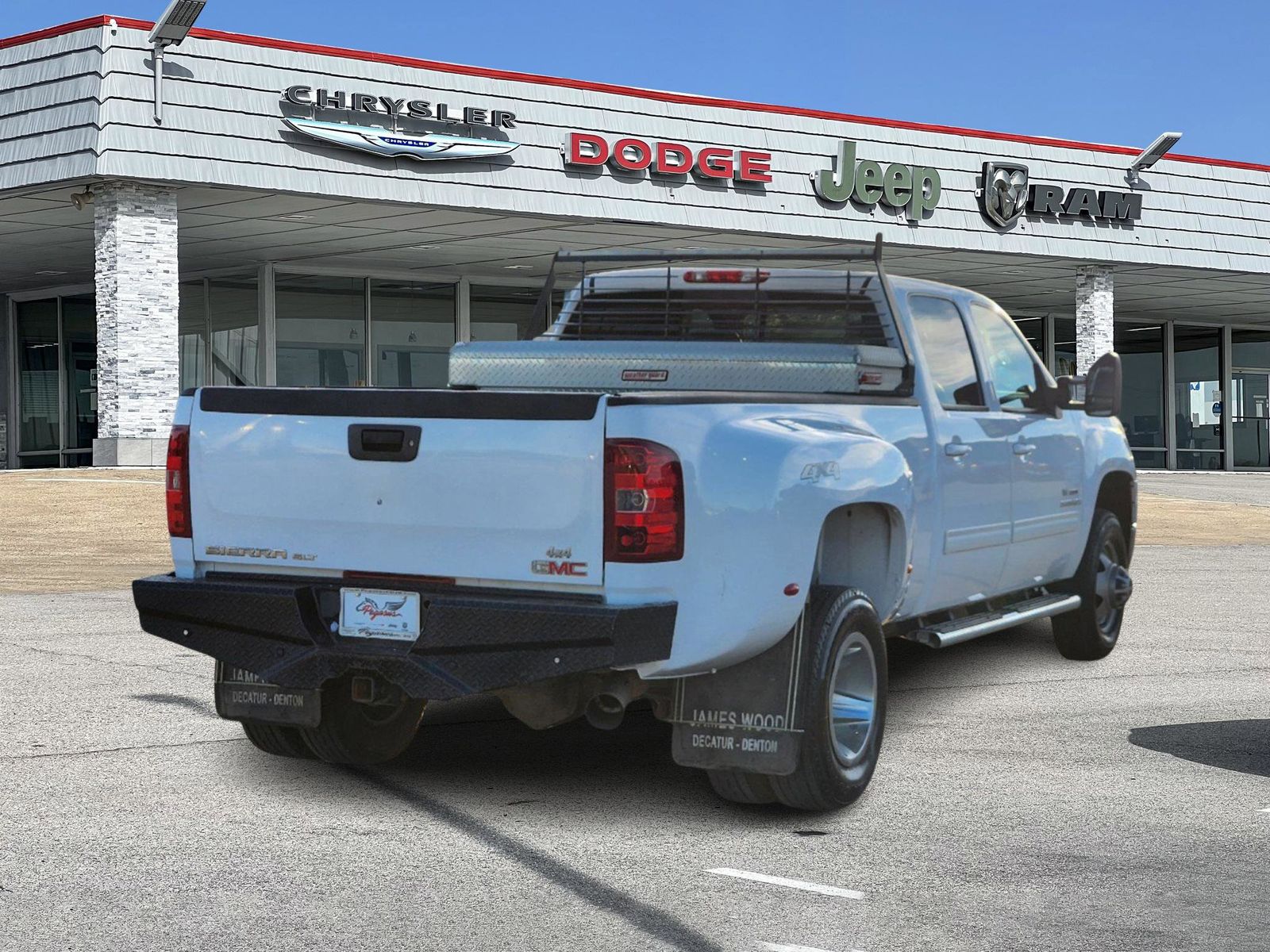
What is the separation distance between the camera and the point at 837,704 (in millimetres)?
5820

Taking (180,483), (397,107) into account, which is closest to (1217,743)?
(180,483)

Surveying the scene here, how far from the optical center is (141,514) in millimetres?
17891

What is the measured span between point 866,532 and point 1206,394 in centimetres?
4144

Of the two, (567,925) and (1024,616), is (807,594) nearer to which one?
(567,925)

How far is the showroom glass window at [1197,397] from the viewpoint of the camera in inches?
1758

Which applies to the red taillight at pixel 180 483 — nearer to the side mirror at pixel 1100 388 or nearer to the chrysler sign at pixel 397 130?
the side mirror at pixel 1100 388

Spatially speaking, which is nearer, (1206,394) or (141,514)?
(141,514)

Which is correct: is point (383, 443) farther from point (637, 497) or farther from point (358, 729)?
point (358, 729)

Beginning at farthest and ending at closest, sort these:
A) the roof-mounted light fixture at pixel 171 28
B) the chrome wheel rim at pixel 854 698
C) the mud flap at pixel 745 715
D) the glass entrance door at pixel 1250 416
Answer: the glass entrance door at pixel 1250 416 → the roof-mounted light fixture at pixel 171 28 → the chrome wheel rim at pixel 854 698 → the mud flap at pixel 745 715

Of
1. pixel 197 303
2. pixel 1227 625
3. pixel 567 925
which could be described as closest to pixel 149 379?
pixel 197 303

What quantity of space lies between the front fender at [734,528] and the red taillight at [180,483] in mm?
1716

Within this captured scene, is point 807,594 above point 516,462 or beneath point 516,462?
beneath

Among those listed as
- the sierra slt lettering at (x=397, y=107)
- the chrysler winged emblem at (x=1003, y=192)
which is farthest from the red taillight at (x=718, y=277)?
the chrysler winged emblem at (x=1003, y=192)

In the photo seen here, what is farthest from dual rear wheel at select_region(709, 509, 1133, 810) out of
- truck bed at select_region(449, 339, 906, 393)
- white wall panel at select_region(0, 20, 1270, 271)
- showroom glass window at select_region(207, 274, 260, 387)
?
showroom glass window at select_region(207, 274, 260, 387)
